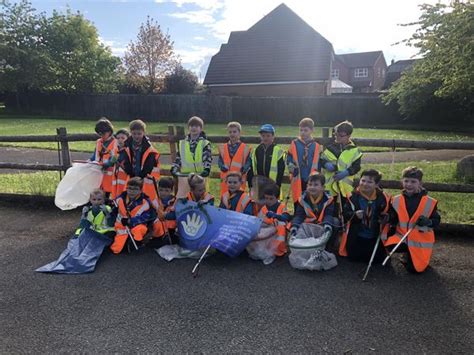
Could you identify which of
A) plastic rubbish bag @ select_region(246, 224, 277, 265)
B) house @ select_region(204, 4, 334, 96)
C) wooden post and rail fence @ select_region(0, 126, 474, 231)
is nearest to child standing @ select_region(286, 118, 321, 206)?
wooden post and rail fence @ select_region(0, 126, 474, 231)

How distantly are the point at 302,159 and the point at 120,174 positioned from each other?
2.70 m

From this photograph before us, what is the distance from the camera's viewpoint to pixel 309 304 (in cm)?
409

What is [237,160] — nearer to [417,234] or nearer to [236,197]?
[236,197]

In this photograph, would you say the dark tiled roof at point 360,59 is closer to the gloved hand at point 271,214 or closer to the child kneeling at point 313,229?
the child kneeling at point 313,229

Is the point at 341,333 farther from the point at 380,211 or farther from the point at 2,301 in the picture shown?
the point at 2,301

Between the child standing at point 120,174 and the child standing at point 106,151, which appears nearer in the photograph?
the child standing at point 120,174

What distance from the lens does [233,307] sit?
4.05 m

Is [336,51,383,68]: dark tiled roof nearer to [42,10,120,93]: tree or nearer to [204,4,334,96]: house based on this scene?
[204,4,334,96]: house

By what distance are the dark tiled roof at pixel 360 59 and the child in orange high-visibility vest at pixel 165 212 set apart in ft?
218

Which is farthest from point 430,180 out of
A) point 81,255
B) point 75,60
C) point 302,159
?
point 75,60

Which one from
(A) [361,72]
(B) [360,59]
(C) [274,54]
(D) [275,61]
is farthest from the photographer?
(B) [360,59]

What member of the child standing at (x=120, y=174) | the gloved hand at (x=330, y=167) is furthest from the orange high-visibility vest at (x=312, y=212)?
the child standing at (x=120, y=174)

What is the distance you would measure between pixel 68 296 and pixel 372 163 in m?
10.0

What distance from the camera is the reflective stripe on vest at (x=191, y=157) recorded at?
604 centimetres
